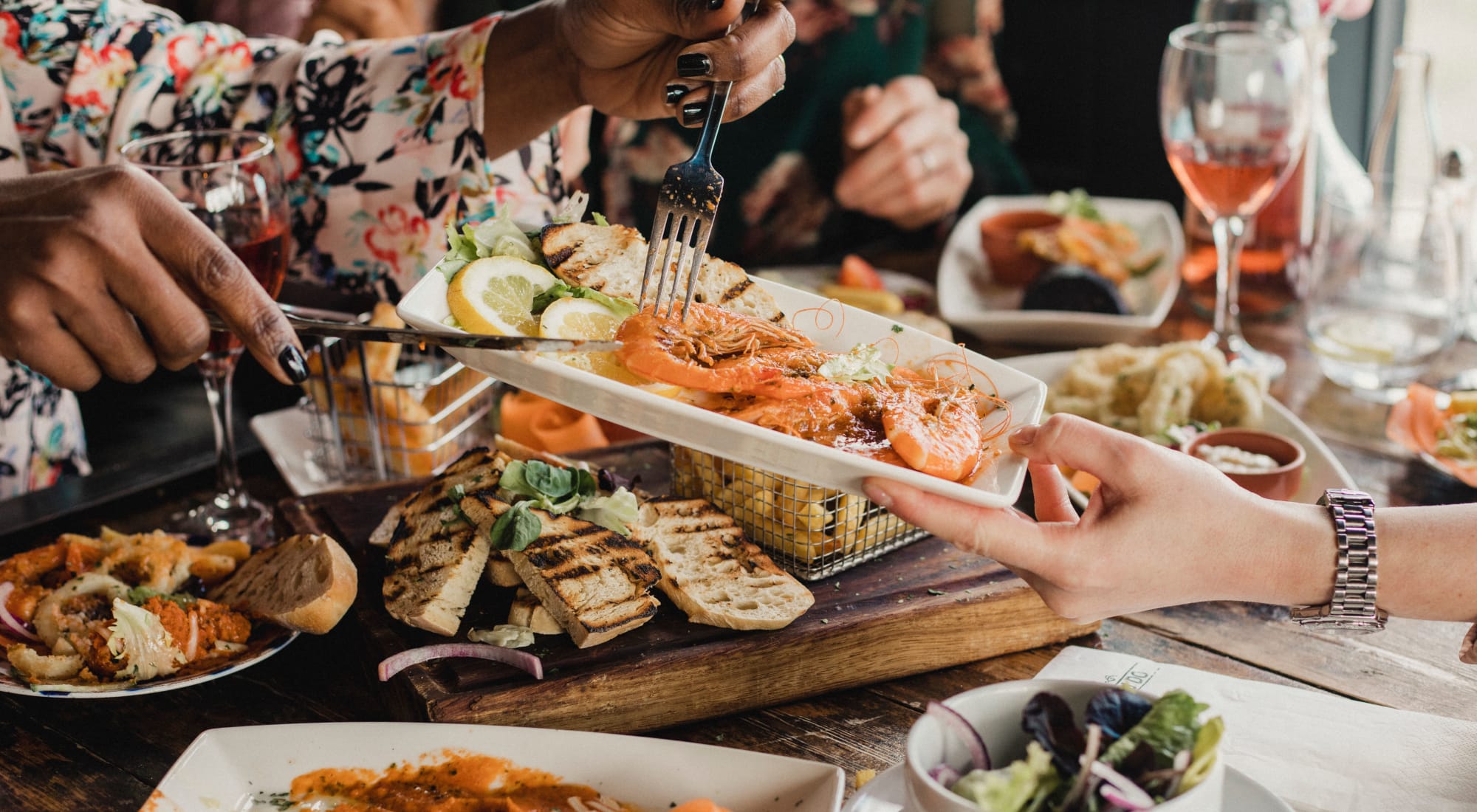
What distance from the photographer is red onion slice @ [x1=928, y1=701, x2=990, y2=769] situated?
107 centimetres

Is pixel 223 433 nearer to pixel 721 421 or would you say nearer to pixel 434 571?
pixel 434 571

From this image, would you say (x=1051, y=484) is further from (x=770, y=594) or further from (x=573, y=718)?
(x=573, y=718)

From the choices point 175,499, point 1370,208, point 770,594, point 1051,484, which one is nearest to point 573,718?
point 770,594

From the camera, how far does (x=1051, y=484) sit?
1.63 m

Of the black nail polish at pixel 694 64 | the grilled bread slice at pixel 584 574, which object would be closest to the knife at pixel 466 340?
the grilled bread slice at pixel 584 574

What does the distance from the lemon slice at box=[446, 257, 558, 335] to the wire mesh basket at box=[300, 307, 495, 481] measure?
2.05 feet

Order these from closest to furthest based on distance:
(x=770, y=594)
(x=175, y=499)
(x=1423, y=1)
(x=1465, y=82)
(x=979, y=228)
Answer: (x=770, y=594) < (x=175, y=499) < (x=979, y=228) < (x=1423, y=1) < (x=1465, y=82)

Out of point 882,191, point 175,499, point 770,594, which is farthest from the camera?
point 882,191

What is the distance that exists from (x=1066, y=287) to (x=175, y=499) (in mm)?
2182

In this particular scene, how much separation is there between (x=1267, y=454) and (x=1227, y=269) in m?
0.86

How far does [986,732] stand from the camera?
1.09 meters

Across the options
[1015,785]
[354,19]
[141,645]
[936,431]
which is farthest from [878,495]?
[354,19]

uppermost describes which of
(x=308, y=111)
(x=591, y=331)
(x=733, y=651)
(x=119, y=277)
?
(x=308, y=111)

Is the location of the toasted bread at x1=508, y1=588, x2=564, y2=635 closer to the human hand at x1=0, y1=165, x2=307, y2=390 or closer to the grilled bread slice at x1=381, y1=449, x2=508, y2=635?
the grilled bread slice at x1=381, y1=449, x2=508, y2=635
